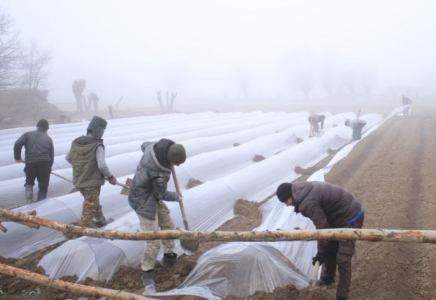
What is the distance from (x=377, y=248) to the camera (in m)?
3.67

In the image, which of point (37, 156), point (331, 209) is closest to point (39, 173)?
point (37, 156)

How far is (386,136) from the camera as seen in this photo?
12.3 metres

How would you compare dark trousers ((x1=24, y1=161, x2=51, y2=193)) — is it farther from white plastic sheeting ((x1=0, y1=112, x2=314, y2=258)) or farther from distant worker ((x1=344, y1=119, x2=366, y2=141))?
distant worker ((x1=344, y1=119, x2=366, y2=141))

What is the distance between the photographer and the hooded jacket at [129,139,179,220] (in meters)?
3.06

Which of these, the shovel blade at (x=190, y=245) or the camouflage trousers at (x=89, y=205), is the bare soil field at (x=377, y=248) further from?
the camouflage trousers at (x=89, y=205)

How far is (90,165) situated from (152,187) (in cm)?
138

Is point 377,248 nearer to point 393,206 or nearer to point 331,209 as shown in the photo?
point 331,209

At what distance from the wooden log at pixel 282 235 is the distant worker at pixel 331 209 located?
0.48m

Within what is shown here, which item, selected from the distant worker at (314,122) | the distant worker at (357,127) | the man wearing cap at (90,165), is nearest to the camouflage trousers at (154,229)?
the man wearing cap at (90,165)

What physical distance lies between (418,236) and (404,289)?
1379 millimetres

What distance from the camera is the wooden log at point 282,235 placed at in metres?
1.99

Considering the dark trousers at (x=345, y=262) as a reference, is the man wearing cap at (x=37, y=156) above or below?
above

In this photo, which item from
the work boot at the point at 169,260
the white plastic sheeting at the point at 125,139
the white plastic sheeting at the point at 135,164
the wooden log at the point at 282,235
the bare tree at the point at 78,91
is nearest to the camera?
the wooden log at the point at 282,235

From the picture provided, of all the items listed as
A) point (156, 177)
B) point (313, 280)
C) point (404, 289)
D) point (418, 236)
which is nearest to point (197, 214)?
point (156, 177)
